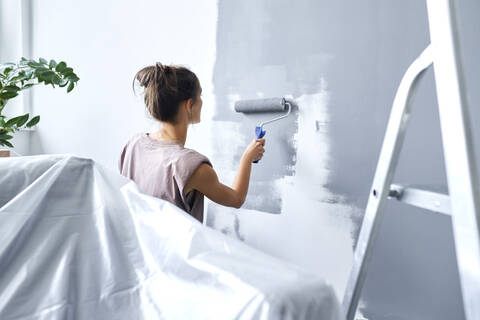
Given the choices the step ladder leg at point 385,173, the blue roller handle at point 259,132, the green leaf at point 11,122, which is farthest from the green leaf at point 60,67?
the step ladder leg at point 385,173

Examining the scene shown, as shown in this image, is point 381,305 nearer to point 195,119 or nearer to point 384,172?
point 384,172

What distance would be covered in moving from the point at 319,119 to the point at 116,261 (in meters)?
0.79

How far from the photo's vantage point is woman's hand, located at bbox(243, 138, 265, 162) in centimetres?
122

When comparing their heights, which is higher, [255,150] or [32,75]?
[32,75]

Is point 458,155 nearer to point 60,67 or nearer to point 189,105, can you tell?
point 189,105

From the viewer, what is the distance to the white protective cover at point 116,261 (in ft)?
1.59

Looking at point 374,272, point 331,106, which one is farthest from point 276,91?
point 374,272

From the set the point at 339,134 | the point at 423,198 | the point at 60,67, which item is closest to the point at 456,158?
the point at 423,198

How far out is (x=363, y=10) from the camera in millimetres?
1119

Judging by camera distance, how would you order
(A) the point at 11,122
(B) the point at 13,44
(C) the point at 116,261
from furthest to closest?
(B) the point at 13,44, (A) the point at 11,122, (C) the point at 116,261

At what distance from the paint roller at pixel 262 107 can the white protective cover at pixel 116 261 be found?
576 millimetres

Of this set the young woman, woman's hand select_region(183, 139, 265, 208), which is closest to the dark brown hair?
the young woman

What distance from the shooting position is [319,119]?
1218 mm

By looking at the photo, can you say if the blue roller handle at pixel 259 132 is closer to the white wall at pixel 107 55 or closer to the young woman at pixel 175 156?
the young woman at pixel 175 156
